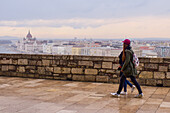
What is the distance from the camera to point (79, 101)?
603 centimetres

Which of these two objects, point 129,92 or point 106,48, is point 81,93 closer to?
point 129,92

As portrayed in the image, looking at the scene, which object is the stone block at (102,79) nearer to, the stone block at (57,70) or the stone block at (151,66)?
the stone block at (151,66)

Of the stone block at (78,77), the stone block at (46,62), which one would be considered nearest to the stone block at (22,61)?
the stone block at (46,62)

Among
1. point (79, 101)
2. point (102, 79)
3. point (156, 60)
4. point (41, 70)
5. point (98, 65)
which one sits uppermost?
point (156, 60)

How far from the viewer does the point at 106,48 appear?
64562 mm

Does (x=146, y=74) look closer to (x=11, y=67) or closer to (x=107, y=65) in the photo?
(x=107, y=65)

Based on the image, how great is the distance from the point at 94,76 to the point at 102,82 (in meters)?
0.36

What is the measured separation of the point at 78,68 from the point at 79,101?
3.66m

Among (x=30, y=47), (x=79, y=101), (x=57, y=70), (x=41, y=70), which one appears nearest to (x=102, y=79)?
(x=57, y=70)

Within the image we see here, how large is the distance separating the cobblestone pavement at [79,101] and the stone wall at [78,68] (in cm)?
70

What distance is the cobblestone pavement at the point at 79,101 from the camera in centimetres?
522

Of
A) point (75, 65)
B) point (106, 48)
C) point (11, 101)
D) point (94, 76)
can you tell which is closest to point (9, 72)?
point (75, 65)

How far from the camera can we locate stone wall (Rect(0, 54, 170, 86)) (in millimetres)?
8523

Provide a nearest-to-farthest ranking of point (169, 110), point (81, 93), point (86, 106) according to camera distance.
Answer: point (169, 110)
point (86, 106)
point (81, 93)
